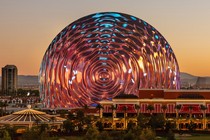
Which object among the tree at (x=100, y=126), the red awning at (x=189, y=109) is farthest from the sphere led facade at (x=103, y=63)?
the tree at (x=100, y=126)

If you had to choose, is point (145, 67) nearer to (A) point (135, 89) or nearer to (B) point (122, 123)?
(A) point (135, 89)

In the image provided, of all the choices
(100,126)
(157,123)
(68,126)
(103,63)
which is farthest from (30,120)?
(103,63)

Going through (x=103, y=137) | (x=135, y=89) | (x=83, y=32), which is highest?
(x=83, y=32)

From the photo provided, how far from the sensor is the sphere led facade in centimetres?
8775

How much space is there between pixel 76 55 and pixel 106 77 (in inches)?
235

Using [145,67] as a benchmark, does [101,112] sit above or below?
below

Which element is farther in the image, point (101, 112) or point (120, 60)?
point (120, 60)

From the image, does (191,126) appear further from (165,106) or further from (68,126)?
(68,126)

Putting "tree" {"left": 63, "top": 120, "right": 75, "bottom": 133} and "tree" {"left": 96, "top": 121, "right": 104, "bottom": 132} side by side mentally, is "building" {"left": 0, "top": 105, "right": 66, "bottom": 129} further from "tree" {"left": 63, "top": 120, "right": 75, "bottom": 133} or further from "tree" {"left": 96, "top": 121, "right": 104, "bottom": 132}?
"tree" {"left": 96, "top": 121, "right": 104, "bottom": 132}

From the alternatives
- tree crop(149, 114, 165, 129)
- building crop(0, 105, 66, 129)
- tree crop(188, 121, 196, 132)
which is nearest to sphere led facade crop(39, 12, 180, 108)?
tree crop(188, 121, 196, 132)

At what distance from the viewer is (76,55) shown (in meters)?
88.9

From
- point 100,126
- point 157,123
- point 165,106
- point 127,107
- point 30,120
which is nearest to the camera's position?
point 157,123

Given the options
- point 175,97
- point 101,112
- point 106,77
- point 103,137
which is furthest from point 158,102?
point 103,137

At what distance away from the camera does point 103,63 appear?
90375 mm
